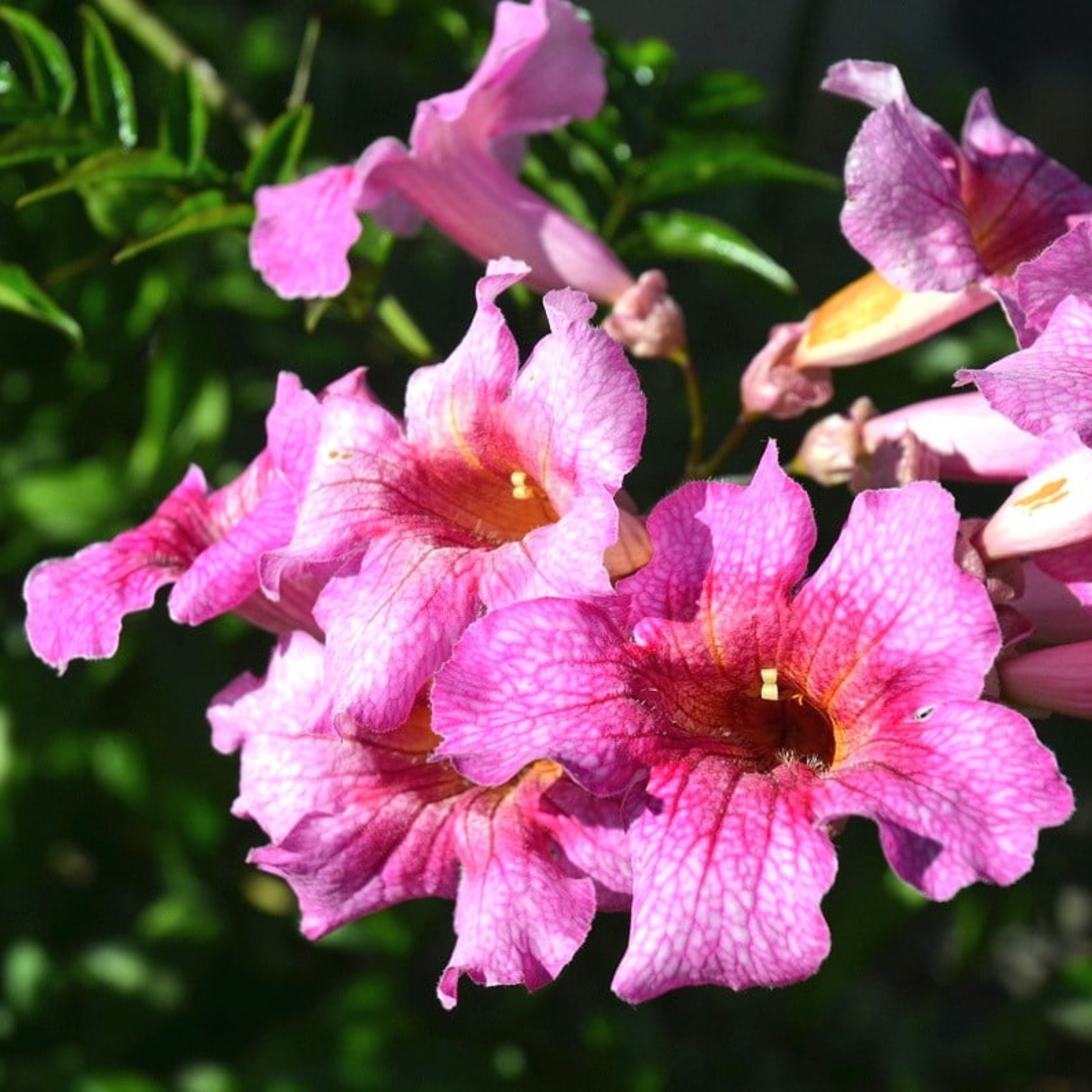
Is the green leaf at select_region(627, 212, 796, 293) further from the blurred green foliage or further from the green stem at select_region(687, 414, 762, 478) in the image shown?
the green stem at select_region(687, 414, 762, 478)

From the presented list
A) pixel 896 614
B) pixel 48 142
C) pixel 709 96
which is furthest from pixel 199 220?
pixel 896 614

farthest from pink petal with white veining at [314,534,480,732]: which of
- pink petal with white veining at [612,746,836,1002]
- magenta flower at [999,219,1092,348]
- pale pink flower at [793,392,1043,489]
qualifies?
magenta flower at [999,219,1092,348]

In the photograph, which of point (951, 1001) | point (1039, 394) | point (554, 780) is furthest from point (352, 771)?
point (951, 1001)

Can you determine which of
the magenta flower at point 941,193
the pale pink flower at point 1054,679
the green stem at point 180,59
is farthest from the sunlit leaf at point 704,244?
the pale pink flower at point 1054,679

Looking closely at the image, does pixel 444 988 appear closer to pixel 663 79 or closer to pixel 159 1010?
pixel 663 79

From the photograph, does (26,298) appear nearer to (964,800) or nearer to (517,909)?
(517,909)

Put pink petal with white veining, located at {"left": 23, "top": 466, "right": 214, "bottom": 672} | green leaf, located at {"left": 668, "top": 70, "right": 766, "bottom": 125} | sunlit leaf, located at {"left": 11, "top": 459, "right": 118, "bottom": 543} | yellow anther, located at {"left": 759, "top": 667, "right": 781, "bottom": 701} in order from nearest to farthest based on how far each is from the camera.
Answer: yellow anther, located at {"left": 759, "top": 667, "right": 781, "bottom": 701}
pink petal with white veining, located at {"left": 23, "top": 466, "right": 214, "bottom": 672}
green leaf, located at {"left": 668, "top": 70, "right": 766, "bottom": 125}
sunlit leaf, located at {"left": 11, "top": 459, "right": 118, "bottom": 543}
